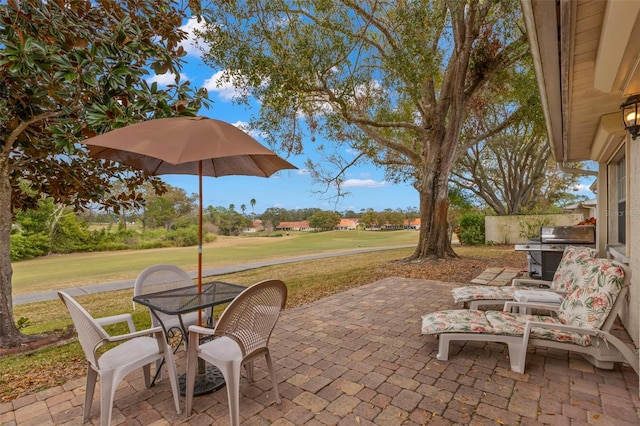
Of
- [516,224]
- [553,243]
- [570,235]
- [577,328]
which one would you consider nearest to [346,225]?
[516,224]

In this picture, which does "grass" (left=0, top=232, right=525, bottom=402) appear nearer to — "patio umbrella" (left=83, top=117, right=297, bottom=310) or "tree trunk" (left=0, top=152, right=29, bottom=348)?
"tree trunk" (left=0, top=152, right=29, bottom=348)

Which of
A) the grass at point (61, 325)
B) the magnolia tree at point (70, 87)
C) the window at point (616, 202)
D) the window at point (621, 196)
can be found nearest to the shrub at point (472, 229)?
the grass at point (61, 325)

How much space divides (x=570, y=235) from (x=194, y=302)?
26.9ft

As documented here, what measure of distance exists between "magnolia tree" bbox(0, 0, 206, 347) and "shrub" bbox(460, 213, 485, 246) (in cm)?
1645

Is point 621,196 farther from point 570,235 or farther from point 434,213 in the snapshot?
point 434,213

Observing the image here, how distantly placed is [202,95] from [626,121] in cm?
486

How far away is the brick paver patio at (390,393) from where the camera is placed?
233 centimetres

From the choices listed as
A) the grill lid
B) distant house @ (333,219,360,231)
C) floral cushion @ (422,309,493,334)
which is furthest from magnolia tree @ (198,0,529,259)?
distant house @ (333,219,360,231)

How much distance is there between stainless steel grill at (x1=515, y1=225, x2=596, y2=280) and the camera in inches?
261

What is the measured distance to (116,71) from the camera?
3.45 meters

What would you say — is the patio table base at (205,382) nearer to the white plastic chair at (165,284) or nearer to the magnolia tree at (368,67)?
the white plastic chair at (165,284)

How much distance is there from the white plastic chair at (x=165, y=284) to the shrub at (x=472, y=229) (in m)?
16.8

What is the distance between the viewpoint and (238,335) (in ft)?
7.51

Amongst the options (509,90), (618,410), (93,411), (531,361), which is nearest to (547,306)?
(531,361)
